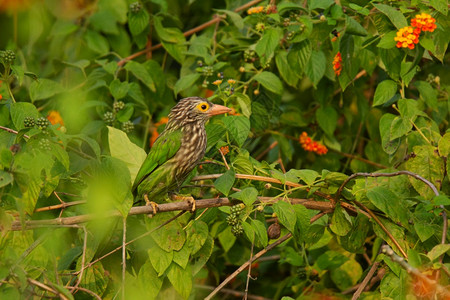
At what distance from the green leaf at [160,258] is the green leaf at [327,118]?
5.76ft

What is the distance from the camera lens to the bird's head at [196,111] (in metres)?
4.33

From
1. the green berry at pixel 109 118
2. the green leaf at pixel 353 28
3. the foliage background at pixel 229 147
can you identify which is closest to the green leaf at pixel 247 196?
the foliage background at pixel 229 147

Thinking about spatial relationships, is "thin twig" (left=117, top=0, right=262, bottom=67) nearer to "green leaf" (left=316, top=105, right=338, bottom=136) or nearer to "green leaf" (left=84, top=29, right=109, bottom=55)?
"green leaf" (left=84, top=29, right=109, bottom=55)

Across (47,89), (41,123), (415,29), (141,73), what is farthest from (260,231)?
(47,89)

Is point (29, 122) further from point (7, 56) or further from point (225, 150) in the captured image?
point (225, 150)

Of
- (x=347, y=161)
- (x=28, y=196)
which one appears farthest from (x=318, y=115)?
(x=28, y=196)

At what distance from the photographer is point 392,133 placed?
4.02m

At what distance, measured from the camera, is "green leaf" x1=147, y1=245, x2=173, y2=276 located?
3621 millimetres

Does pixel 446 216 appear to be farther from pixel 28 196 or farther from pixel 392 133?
pixel 28 196

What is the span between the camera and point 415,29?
3.90 metres

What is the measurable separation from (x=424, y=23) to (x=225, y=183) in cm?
140

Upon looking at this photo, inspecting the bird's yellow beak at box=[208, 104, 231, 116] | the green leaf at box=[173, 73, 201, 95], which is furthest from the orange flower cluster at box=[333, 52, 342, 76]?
the green leaf at box=[173, 73, 201, 95]

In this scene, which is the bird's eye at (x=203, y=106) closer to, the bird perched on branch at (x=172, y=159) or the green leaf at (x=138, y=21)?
the bird perched on branch at (x=172, y=159)

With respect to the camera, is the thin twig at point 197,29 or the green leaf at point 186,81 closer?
the green leaf at point 186,81
